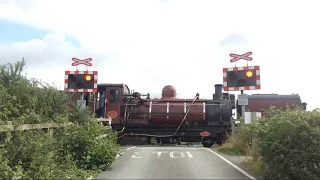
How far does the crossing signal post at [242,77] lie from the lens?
54.1 feet

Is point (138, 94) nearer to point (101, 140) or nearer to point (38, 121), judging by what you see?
point (101, 140)

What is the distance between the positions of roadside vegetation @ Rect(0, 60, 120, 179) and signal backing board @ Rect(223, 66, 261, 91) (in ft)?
23.2

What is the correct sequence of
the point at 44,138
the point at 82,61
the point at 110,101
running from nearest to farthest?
the point at 44,138 < the point at 82,61 < the point at 110,101

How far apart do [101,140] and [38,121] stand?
7.40 feet

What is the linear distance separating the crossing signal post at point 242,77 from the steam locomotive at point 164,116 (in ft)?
18.1

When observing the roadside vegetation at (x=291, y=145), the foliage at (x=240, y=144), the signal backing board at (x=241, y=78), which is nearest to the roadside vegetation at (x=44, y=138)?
the roadside vegetation at (x=291, y=145)

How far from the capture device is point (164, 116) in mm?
22797

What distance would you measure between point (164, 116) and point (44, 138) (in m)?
14.8

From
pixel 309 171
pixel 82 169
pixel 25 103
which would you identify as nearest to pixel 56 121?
pixel 25 103

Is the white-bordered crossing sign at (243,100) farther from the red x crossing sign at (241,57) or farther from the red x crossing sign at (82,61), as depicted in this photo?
the red x crossing sign at (82,61)

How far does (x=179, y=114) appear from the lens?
22875 mm

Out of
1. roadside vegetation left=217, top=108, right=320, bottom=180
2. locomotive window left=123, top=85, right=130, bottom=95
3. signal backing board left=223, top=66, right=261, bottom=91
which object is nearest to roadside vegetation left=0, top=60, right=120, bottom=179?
roadside vegetation left=217, top=108, right=320, bottom=180

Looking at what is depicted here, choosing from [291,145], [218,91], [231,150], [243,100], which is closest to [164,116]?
[218,91]

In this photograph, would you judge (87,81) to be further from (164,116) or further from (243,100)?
(243,100)
